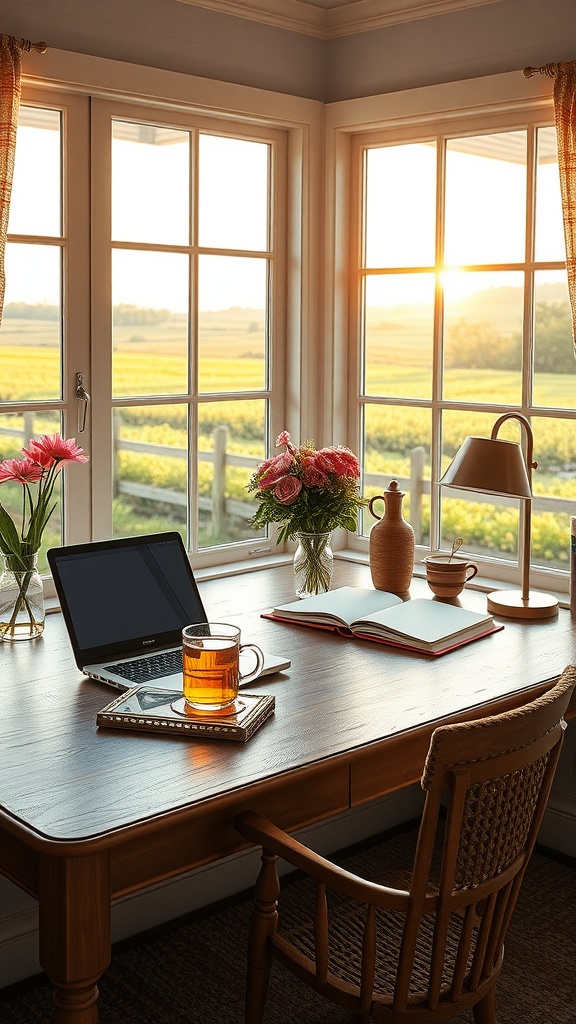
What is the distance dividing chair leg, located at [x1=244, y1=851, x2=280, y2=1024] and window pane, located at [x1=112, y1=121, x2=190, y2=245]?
1.78m

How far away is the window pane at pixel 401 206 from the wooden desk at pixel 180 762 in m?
1.36

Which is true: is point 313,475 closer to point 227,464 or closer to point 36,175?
point 227,464

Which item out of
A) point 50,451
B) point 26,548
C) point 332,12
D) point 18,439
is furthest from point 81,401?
point 332,12

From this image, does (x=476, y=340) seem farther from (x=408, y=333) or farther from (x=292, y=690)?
(x=292, y=690)

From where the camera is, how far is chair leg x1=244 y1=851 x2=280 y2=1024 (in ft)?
6.37

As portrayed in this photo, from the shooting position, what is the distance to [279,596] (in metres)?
2.77

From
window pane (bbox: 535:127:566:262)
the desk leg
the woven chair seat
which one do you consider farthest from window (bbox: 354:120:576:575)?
the desk leg

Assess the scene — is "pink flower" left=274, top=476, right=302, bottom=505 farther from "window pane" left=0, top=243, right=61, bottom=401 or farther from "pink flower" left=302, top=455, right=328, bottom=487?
"window pane" left=0, top=243, right=61, bottom=401

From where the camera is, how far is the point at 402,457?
3293mm

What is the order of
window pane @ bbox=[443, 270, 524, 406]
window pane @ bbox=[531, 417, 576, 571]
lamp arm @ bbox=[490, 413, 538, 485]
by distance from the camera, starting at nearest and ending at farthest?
lamp arm @ bbox=[490, 413, 538, 485], window pane @ bbox=[531, 417, 576, 571], window pane @ bbox=[443, 270, 524, 406]

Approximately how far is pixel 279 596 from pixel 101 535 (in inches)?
21.6

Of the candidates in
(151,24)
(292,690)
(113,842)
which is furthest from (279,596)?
(151,24)

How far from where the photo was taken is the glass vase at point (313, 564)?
269 cm

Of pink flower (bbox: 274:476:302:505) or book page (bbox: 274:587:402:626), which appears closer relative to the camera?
book page (bbox: 274:587:402:626)
